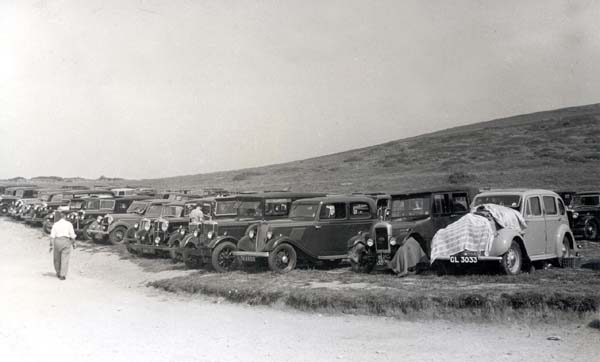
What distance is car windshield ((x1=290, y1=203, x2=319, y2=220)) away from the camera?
45.2ft

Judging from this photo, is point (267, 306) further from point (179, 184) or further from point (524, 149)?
point (179, 184)

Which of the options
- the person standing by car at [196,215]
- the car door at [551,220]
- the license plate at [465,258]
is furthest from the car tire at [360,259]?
the person standing by car at [196,215]

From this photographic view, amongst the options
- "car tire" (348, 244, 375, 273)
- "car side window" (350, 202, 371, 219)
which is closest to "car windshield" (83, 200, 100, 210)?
"car side window" (350, 202, 371, 219)

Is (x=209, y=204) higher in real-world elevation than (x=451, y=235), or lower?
higher

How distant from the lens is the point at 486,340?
741cm

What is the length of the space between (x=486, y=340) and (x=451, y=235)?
377 cm

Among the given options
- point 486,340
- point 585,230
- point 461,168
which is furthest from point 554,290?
point 461,168

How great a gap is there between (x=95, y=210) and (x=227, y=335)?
1636cm

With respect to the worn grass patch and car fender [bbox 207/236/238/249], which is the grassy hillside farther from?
the worn grass patch

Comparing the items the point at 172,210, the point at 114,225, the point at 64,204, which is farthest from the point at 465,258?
the point at 64,204

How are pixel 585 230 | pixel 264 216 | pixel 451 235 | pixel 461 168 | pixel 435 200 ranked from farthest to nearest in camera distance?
pixel 461 168 < pixel 585 230 < pixel 264 216 < pixel 435 200 < pixel 451 235

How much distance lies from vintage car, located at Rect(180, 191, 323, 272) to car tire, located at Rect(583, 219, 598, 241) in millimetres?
8054

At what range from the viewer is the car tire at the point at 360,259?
40.4ft

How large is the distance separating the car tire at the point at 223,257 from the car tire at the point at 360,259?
293cm
